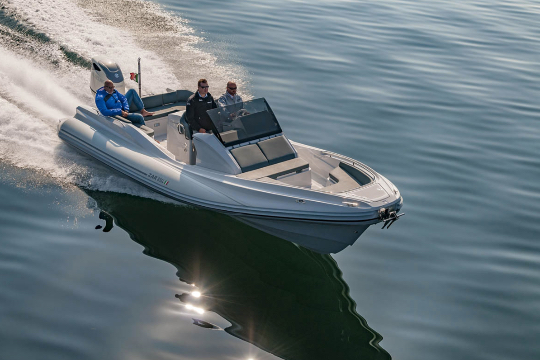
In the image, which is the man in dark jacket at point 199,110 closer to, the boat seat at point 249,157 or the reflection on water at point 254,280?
the boat seat at point 249,157

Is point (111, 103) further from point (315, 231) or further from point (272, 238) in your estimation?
point (315, 231)

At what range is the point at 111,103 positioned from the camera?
11422 mm

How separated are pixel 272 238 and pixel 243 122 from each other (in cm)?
198

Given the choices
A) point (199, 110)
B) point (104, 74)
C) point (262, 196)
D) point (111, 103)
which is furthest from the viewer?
point (104, 74)

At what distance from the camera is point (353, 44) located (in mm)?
19203

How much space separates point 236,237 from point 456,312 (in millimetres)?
3597

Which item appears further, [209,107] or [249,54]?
[249,54]

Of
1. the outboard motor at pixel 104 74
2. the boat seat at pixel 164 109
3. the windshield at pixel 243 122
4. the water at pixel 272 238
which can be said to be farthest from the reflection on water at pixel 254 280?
the outboard motor at pixel 104 74

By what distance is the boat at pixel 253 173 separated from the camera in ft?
29.2

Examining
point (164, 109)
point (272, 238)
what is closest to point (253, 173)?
point (272, 238)

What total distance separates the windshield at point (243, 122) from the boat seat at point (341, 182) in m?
1.28

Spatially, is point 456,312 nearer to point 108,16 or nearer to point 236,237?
point 236,237

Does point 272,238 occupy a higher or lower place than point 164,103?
lower

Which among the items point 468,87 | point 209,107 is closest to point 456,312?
point 209,107
